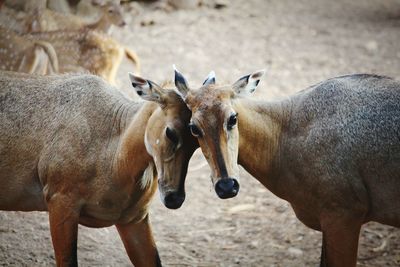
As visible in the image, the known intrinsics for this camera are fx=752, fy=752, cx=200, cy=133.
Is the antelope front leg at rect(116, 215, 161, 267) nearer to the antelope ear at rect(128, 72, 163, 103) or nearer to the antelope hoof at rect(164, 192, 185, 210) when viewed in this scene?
the antelope hoof at rect(164, 192, 185, 210)

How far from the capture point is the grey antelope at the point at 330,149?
5648mm

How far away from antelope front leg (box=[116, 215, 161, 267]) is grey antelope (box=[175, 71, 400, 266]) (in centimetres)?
101

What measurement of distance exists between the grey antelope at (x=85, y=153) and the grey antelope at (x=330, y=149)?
1.07ft

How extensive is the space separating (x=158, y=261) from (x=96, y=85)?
1546 millimetres

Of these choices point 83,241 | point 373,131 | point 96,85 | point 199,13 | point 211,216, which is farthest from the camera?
point 199,13

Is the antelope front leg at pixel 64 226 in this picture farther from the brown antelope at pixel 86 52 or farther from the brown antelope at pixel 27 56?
the brown antelope at pixel 86 52

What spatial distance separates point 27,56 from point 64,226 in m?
4.39

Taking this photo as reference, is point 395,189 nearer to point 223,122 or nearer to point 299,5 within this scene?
point 223,122

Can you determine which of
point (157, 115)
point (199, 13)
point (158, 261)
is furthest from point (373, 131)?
point (199, 13)

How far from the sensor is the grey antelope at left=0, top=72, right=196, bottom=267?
5.51m

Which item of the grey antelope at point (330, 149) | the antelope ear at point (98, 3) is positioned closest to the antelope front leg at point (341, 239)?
the grey antelope at point (330, 149)

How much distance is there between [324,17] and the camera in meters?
13.9

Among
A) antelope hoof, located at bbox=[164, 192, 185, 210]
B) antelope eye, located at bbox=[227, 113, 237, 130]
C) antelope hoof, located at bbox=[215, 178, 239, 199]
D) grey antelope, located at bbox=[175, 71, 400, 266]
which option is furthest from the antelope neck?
antelope hoof, located at bbox=[164, 192, 185, 210]

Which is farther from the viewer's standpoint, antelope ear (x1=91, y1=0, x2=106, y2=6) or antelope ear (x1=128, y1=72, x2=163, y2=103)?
antelope ear (x1=91, y1=0, x2=106, y2=6)
